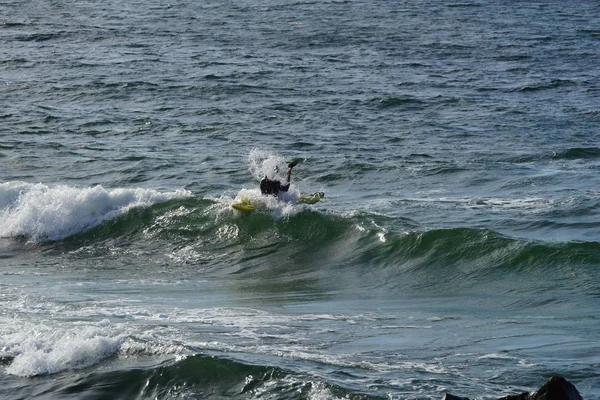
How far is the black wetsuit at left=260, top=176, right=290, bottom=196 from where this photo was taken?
21.3 meters

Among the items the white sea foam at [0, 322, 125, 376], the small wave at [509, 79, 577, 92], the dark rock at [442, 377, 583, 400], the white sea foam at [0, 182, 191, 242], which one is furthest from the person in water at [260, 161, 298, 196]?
the small wave at [509, 79, 577, 92]

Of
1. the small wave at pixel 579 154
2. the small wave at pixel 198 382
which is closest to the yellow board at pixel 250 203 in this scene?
the small wave at pixel 579 154

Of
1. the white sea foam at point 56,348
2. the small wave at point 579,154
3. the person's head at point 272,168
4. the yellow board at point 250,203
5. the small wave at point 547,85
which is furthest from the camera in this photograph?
the small wave at point 547,85

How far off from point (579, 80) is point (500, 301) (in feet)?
68.3

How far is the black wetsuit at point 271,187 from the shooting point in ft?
69.9

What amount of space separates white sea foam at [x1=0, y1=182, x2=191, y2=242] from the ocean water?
0.17 feet

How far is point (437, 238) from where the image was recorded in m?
19.4

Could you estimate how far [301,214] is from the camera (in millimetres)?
21328

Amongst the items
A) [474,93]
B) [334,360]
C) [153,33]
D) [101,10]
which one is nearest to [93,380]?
[334,360]

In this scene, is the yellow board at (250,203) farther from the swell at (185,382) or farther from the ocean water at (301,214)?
the swell at (185,382)

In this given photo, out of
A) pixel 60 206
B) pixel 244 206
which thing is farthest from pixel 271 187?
pixel 60 206

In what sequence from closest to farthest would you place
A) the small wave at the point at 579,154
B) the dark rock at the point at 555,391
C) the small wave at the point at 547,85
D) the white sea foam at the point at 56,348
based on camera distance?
the dark rock at the point at 555,391, the white sea foam at the point at 56,348, the small wave at the point at 579,154, the small wave at the point at 547,85

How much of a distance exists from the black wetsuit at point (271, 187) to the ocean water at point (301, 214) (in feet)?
0.70

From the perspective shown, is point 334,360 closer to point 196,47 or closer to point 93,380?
point 93,380
